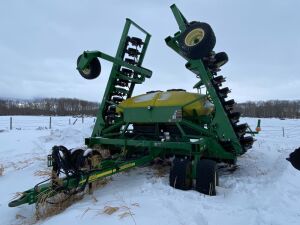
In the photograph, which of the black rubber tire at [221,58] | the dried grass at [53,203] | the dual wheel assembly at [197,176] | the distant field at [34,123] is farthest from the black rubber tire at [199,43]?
the distant field at [34,123]

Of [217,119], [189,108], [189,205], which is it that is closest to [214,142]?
[217,119]

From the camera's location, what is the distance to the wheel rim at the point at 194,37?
16.9 feet

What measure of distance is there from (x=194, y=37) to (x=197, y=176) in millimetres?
2459

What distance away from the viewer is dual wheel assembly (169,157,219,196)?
14.1 ft

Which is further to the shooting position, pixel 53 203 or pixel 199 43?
pixel 199 43

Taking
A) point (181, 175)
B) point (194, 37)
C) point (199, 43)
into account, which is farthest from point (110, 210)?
point (194, 37)

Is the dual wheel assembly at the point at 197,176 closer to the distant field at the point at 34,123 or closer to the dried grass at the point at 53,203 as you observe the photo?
the dried grass at the point at 53,203

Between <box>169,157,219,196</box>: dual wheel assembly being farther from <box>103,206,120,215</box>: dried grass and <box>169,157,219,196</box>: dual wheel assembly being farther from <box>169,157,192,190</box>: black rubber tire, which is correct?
<box>103,206,120,215</box>: dried grass

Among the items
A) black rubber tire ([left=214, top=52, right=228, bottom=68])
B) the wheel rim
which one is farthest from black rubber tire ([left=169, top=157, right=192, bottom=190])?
black rubber tire ([left=214, top=52, right=228, bottom=68])

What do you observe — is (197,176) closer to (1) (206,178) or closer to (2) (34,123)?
(1) (206,178)

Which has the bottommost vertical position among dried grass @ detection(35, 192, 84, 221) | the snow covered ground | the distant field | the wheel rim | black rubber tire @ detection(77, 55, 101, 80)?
dried grass @ detection(35, 192, 84, 221)

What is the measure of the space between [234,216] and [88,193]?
6.91 feet

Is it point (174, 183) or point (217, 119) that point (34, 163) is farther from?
point (217, 119)

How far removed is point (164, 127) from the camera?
6.39 m
